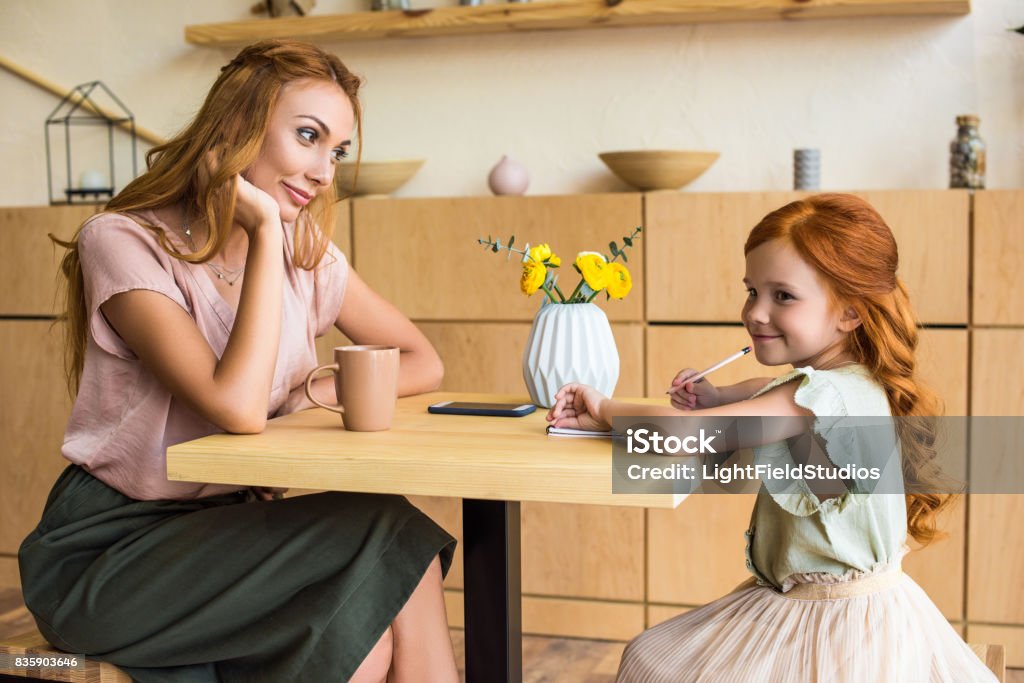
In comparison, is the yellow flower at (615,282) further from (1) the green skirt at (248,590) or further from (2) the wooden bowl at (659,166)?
(2) the wooden bowl at (659,166)

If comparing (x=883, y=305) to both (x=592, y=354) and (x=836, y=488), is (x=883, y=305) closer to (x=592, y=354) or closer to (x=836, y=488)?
(x=836, y=488)

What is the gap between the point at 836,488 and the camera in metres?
1.38

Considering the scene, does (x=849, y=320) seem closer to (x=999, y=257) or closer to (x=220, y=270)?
(x=220, y=270)

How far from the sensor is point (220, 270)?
1680 millimetres

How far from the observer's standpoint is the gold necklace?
5.41 feet

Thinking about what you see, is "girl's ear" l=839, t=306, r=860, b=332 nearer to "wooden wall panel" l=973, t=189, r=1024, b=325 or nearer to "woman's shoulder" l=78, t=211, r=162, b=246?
"woman's shoulder" l=78, t=211, r=162, b=246

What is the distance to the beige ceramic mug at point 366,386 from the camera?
4.55ft

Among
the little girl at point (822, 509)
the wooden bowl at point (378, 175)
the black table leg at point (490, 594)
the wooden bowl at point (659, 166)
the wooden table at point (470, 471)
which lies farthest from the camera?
the wooden bowl at point (378, 175)

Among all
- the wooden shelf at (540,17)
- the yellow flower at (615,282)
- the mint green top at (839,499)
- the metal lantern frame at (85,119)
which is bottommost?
the mint green top at (839,499)

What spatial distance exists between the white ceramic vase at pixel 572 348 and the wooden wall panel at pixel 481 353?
1133 millimetres

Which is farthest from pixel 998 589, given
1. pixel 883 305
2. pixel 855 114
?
pixel 883 305

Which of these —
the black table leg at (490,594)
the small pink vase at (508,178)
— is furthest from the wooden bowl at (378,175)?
the black table leg at (490,594)

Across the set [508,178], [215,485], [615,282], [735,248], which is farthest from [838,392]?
[508,178]

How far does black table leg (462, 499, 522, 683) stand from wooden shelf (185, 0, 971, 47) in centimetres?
183
